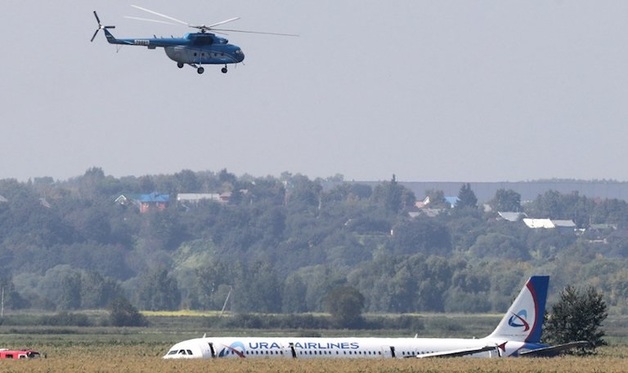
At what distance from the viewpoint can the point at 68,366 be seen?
87562 millimetres

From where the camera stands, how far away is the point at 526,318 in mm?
96375

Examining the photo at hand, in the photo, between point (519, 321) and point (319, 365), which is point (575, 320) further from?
point (319, 365)

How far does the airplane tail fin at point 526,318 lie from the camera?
95981mm

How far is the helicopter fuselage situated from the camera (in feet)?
334

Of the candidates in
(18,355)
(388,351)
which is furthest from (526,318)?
(18,355)

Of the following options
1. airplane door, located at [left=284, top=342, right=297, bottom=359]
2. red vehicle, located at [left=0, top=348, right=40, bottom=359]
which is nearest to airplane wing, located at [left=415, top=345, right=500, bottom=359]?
airplane door, located at [left=284, top=342, right=297, bottom=359]

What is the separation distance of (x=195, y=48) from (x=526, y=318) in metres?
26.0

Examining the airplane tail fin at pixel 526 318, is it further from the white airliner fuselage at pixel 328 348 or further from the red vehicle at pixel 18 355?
the red vehicle at pixel 18 355

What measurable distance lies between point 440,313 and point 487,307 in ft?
17.7

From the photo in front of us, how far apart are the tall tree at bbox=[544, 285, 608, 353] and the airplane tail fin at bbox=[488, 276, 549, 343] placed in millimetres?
16341

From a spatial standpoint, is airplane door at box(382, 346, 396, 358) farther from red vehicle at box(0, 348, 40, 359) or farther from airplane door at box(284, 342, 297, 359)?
red vehicle at box(0, 348, 40, 359)

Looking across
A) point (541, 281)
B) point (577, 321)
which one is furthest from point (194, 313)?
point (541, 281)

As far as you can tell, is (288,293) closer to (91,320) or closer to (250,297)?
(250,297)

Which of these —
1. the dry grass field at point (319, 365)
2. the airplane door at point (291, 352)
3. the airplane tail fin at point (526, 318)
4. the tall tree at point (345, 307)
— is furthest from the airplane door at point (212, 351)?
the tall tree at point (345, 307)
